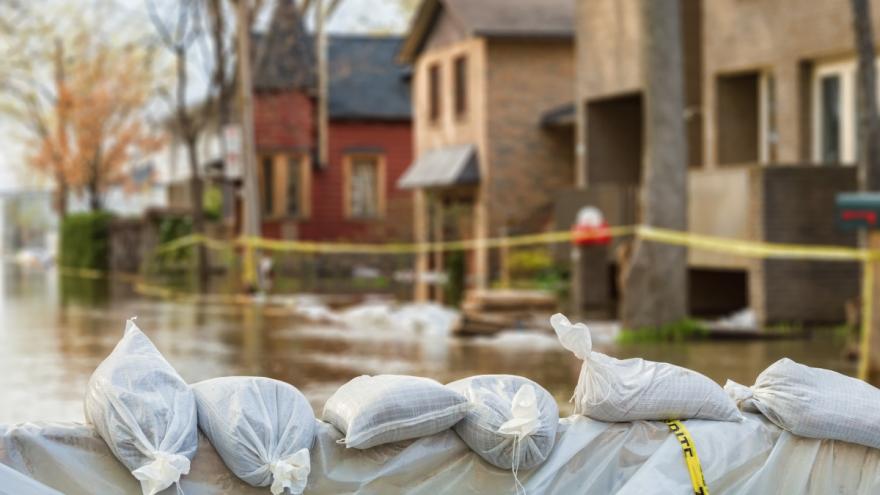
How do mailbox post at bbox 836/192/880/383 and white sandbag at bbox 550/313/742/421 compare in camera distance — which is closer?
white sandbag at bbox 550/313/742/421

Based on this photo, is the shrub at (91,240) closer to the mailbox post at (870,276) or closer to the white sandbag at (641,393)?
the mailbox post at (870,276)

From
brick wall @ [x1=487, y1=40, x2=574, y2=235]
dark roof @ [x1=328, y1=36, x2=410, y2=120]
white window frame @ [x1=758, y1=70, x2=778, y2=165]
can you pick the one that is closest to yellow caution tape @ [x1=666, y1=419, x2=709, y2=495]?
white window frame @ [x1=758, y1=70, x2=778, y2=165]

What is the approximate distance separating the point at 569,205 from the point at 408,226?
19092mm

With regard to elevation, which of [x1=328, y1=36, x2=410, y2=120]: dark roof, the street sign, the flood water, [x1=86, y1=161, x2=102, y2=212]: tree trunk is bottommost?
the flood water

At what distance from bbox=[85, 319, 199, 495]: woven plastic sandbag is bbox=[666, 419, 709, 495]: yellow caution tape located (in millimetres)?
1590

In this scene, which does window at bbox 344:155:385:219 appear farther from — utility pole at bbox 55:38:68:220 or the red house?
utility pole at bbox 55:38:68:220

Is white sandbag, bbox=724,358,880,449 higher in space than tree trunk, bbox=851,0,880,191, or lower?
lower

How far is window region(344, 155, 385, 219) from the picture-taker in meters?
45.6

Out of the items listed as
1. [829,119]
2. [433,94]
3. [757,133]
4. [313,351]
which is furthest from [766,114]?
[433,94]

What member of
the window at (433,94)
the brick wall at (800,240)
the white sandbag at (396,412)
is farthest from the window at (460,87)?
the white sandbag at (396,412)

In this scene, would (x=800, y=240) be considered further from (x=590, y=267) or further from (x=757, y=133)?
(x=757, y=133)

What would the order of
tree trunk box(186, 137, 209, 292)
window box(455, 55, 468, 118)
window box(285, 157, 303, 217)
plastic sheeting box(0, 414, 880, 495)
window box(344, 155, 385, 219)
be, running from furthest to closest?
1. window box(344, 155, 385, 219)
2. window box(285, 157, 303, 217)
3. window box(455, 55, 468, 118)
4. tree trunk box(186, 137, 209, 292)
5. plastic sheeting box(0, 414, 880, 495)

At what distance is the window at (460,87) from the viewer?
37031 mm

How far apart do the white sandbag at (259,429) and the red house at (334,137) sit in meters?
36.4
